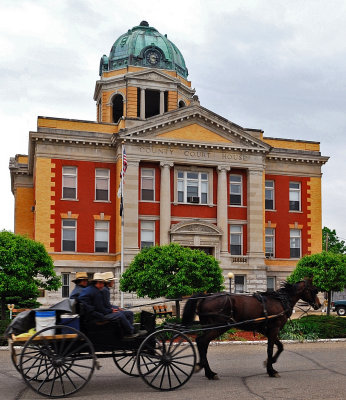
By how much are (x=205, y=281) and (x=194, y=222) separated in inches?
478

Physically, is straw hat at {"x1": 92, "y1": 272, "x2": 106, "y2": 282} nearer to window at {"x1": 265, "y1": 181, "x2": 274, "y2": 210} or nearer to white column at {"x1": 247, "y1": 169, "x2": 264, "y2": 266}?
white column at {"x1": 247, "y1": 169, "x2": 264, "y2": 266}

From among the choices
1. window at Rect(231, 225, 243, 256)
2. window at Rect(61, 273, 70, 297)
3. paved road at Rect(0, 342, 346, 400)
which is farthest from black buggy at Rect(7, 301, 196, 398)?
window at Rect(231, 225, 243, 256)

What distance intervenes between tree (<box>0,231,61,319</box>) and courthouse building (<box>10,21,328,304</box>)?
11547mm

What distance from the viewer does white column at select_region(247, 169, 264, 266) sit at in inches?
1730

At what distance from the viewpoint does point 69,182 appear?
42.3 metres

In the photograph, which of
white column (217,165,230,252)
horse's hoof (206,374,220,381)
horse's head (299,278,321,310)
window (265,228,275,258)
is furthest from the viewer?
window (265,228,275,258)

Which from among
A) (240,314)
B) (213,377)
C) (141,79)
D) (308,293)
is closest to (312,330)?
(308,293)

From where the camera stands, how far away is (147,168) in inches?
1684

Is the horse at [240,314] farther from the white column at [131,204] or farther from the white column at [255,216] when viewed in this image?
the white column at [255,216]

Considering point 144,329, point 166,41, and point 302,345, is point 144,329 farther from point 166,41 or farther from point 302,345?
point 166,41

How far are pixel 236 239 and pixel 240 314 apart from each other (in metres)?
31.2

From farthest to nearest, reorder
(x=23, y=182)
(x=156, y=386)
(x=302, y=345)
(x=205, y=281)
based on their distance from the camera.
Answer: (x=23, y=182) < (x=205, y=281) < (x=302, y=345) < (x=156, y=386)

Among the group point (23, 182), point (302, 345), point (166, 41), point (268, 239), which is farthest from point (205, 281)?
point (166, 41)

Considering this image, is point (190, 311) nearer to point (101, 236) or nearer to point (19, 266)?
point (19, 266)
